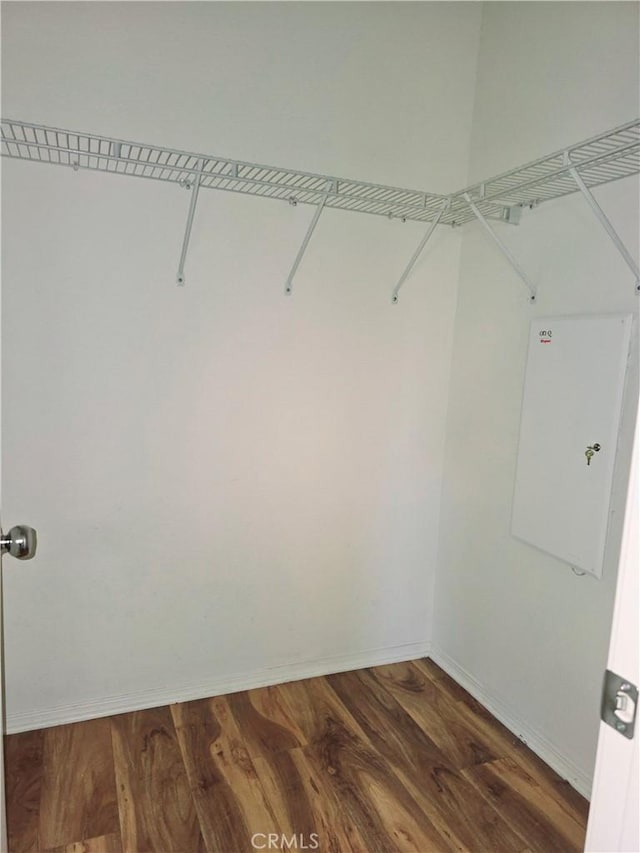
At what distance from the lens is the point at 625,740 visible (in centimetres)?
72

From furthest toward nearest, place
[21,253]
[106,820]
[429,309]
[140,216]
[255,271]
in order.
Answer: [429,309], [255,271], [140,216], [21,253], [106,820]

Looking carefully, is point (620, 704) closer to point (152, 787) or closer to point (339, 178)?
point (152, 787)

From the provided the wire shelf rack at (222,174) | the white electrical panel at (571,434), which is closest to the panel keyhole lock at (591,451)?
the white electrical panel at (571,434)

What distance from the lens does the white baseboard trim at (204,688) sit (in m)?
2.04

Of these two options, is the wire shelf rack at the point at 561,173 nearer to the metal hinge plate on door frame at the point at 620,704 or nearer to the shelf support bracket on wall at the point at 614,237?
the shelf support bracket on wall at the point at 614,237

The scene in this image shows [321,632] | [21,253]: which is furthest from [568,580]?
[21,253]

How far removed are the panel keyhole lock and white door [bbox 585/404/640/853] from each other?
115 centimetres

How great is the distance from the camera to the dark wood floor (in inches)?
64.9

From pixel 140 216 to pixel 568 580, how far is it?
6.27 feet

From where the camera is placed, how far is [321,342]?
2268mm

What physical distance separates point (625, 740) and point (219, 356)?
172 centimetres

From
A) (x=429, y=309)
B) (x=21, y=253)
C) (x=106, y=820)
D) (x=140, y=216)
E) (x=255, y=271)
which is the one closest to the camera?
(x=106, y=820)

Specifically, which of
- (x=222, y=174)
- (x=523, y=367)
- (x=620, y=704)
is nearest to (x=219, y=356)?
(x=222, y=174)

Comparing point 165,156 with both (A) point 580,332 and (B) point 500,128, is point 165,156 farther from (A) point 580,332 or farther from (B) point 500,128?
(A) point 580,332
